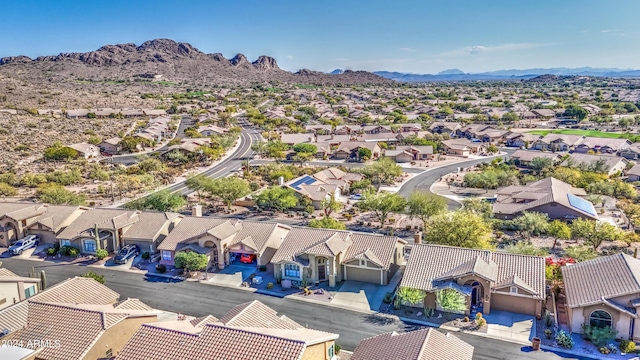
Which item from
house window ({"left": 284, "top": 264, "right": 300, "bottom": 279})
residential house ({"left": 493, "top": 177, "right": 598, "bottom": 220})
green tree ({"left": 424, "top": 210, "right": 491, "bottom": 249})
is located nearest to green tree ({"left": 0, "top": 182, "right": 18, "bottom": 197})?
house window ({"left": 284, "top": 264, "right": 300, "bottom": 279})

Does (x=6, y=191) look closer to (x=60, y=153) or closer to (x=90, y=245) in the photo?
(x=60, y=153)

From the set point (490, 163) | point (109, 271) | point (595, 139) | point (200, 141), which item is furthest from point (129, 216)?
point (595, 139)

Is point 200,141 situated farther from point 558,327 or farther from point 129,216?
point 558,327

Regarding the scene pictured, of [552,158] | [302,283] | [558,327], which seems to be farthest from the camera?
A: [552,158]

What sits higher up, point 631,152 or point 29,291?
point 631,152

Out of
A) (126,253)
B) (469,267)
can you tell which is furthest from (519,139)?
(126,253)

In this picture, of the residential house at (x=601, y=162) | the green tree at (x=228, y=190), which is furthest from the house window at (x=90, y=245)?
the residential house at (x=601, y=162)

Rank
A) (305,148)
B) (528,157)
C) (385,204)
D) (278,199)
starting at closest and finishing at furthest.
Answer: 1. (385,204)
2. (278,199)
3. (528,157)
4. (305,148)
